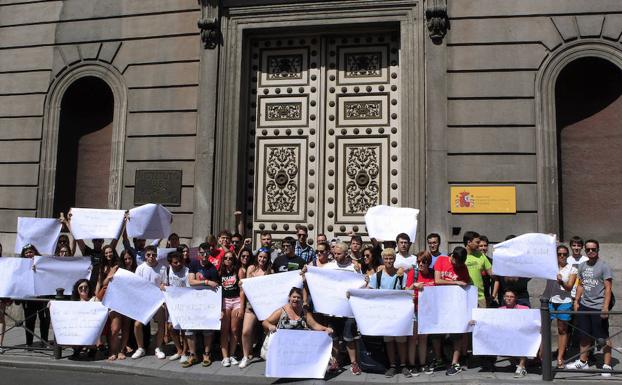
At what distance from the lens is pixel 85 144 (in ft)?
52.0

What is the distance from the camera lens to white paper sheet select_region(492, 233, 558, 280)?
8.29 metres

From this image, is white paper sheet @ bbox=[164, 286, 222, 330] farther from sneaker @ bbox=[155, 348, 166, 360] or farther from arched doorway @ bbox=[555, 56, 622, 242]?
arched doorway @ bbox=[555, 56, 622, 242]

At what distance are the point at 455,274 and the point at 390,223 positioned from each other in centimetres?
200

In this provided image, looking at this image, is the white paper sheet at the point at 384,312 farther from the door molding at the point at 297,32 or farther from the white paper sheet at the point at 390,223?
the door molding at the point at 297,32

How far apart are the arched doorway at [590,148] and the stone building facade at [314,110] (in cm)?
3

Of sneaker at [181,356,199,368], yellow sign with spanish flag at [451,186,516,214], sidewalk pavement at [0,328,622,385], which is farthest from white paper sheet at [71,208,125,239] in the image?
yellow sign with spanish flag at [451,186,516,214]

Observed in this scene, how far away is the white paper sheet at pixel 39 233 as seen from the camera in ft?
34.6

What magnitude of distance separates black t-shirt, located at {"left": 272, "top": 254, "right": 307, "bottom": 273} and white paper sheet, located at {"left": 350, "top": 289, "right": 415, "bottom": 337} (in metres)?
1.34

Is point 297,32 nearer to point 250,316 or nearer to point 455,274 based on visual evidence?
point 250,316

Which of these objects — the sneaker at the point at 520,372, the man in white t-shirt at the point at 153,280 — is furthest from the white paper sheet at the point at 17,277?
the sneaker at the point at 520,372

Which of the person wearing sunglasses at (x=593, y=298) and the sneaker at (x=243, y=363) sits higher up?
the person wearing sunglasses at (x=593, y=298)

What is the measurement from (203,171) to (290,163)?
2.10m

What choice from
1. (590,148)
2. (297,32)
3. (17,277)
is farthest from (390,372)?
(297,32)

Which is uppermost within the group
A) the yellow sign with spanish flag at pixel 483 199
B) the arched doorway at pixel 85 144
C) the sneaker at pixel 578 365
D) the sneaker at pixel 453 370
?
the arched doorway at pixel 85 144
